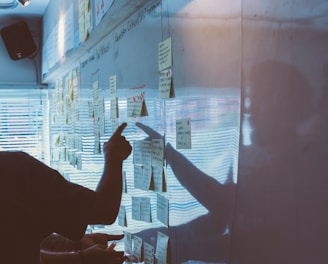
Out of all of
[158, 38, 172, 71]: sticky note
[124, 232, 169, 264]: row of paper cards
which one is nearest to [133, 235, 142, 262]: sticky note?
[124, 232, 169, 264]: row of paper cards

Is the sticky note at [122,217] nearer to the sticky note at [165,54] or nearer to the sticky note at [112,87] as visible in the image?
the sticky note at [112,87]

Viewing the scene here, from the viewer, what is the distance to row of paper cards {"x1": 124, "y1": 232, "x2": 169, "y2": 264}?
1413 millimetres

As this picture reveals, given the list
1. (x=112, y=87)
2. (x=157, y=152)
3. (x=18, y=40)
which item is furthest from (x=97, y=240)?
(x=18, y=40)

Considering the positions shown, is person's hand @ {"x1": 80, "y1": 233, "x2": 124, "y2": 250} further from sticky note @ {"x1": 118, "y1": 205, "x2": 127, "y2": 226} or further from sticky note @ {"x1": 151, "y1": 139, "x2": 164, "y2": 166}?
sticky note @ {"x1": 151, "y1": 139, "x2": 164, "y2": 166}

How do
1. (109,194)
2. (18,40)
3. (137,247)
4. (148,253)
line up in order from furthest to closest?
(18,40)
(137,247)
(148,253)
(109,194)

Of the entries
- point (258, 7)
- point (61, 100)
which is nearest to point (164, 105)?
point (258, 7)

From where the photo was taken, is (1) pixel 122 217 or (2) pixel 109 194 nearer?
(2) pixel 109 194

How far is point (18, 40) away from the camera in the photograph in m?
3.68

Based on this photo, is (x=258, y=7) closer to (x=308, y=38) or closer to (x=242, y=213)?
(x=308, y=38)

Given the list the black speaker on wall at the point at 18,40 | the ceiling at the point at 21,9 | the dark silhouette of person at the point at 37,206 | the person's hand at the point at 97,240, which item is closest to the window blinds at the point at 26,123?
the black speaker on wall at the point at 18,40

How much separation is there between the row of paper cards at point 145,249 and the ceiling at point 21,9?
228 cm

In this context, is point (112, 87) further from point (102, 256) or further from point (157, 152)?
point (102, 256)

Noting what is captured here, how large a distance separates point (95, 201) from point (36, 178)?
0.52ft

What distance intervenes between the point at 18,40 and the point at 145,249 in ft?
8.37
